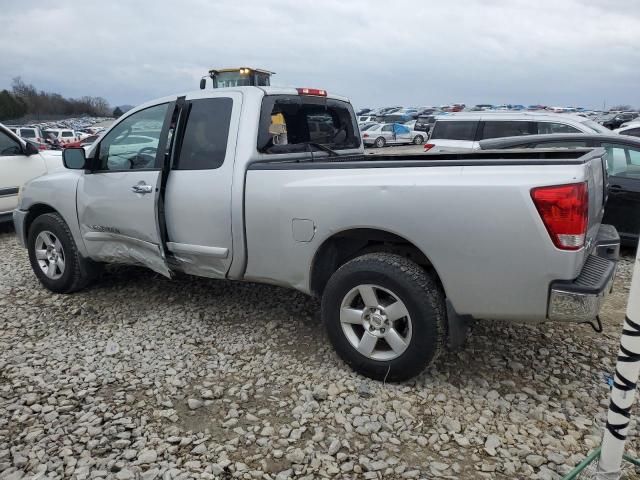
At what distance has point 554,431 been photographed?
9.14ft

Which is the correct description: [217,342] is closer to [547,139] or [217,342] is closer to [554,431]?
[554,431]

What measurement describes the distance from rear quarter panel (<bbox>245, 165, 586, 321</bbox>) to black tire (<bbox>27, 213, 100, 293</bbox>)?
236 centimetres

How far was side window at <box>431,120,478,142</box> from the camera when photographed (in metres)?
9.88

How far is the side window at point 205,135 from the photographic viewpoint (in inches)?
151

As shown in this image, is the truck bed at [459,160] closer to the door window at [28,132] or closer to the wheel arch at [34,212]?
the wheel arch at [34,212]

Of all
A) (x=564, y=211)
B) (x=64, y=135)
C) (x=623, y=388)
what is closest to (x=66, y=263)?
(x=564, y=211)

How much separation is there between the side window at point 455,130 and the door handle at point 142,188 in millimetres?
7313

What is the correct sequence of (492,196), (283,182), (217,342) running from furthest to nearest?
(217,342)
(283,182)
(492,196)

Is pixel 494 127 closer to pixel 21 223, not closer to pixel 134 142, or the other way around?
pixel 134 142

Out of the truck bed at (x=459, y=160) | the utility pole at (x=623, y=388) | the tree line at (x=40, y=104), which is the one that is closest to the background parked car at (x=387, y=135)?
the truck bed at (x=459, y=160)

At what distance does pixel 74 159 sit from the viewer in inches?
174

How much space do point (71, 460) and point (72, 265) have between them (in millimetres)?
2551

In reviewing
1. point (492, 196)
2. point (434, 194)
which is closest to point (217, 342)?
point (434, 194)

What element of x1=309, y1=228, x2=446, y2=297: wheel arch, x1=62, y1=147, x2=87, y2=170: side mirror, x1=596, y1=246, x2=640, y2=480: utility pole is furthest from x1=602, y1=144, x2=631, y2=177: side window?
x1=62, y1=147, x2=87, y2=170: side mirror
